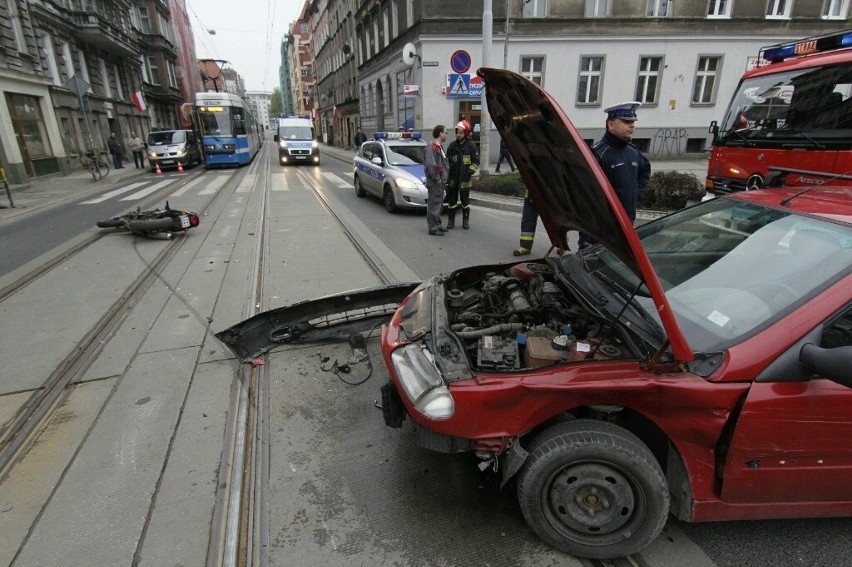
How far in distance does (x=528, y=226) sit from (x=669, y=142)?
18.8 m

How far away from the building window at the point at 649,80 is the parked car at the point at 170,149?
71.4 feet

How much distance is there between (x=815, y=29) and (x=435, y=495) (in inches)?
1133

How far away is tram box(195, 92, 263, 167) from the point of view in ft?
70.9

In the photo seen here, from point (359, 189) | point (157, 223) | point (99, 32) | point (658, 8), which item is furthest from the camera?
point (99, 32)

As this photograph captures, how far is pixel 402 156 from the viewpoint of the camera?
36.1 ft

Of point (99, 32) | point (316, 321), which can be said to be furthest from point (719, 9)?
point (99, 32)

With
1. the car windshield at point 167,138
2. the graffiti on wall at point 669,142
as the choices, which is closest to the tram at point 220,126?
the car windshield at point 167,138

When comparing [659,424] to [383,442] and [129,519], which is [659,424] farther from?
[129,519]

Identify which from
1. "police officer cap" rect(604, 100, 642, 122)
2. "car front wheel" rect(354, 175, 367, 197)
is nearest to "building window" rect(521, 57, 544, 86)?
"car front wheel" rect(354, 175, 367, 197)

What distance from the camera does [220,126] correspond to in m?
22.1

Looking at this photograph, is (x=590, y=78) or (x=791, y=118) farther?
(x=590, y=78)

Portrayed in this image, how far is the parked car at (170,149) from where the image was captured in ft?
71.6

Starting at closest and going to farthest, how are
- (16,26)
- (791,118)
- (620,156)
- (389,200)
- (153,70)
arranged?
(620,156) < (791,118) < (389,200) < (16,26) < (153,70)

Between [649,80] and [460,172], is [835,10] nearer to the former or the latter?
[649,80]
